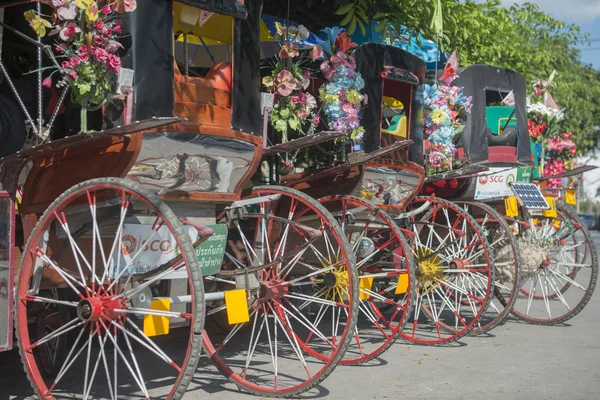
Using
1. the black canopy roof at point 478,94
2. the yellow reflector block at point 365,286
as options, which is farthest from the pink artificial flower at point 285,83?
the black canopy roof at point 478,94

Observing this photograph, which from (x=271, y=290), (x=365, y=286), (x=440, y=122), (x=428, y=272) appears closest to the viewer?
(x=271, y=290)

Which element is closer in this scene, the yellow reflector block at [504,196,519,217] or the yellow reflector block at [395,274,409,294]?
the yellow reflector block at [395,274,409,294]

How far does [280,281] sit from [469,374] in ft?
5.93

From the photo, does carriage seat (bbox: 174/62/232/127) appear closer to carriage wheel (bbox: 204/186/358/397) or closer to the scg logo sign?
carriage wheel (bbox: 204/186/358/397)

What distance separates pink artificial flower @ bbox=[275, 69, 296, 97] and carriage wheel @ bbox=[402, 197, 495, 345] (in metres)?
1.96

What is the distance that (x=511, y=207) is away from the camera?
926cm

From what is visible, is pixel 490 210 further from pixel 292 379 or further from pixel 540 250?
pixel 292 379

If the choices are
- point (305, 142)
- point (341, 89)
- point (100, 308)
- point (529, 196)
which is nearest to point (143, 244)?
point (100, 308)

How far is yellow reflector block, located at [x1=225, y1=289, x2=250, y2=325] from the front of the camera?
523 centimetres

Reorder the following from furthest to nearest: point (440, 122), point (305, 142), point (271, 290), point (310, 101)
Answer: point (440, 122) → point (310, 101) → point (305, 142) → point (271, 290)

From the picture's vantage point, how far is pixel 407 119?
26.4 feet

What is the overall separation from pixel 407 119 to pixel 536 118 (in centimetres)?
371

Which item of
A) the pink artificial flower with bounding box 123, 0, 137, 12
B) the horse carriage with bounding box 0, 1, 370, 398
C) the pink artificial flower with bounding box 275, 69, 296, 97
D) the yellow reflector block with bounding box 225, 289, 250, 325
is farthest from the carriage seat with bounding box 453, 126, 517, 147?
the pink artificial flower with bounding box 123, 0, 137, 12

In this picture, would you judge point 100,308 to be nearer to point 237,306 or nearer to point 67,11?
point 237,306
